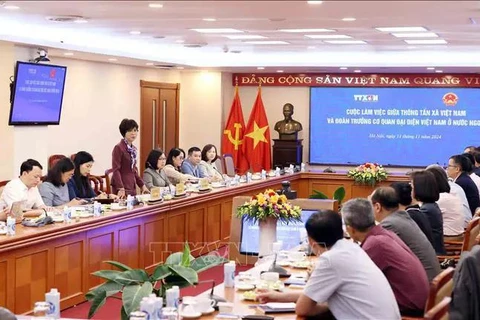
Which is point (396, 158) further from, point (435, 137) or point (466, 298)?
point (466, 298)

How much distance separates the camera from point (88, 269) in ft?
24.2

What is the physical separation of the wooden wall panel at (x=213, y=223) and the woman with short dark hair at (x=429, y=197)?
3.76 meters

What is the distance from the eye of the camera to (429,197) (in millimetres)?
6543

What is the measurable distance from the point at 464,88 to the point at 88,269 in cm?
953

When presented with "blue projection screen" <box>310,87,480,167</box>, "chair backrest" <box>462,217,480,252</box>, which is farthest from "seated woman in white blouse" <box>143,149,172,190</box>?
"blue projection screen" <box>310,87,480,167</box>

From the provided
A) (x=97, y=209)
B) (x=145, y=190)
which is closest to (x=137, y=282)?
(x=97, y=209)

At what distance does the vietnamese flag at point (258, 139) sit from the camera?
52.2 ft

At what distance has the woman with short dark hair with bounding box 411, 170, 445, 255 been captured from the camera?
6.49m

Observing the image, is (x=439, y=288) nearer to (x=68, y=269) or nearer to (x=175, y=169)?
(x=68, y=269)

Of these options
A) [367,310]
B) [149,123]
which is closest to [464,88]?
[149,123]

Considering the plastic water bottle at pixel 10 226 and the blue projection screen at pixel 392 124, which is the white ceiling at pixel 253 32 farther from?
the plastic water bottle at pixel 10 226

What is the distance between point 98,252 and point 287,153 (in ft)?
26.7

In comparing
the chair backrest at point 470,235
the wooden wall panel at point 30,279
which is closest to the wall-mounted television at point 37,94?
the wooden wall panel at point 30,279

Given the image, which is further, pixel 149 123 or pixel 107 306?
pixel 149 123
